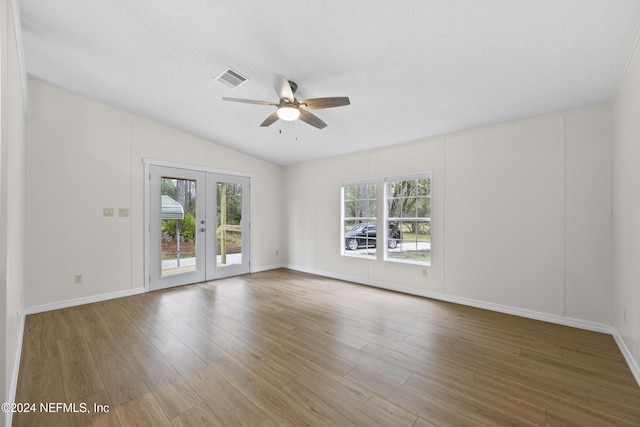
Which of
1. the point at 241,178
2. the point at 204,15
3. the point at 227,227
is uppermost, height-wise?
the point at 204,15

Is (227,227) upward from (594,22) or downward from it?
downward

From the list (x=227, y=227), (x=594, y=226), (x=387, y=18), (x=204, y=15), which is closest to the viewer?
(x=387, y=18)

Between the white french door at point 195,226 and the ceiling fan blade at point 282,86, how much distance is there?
3164 millimetres

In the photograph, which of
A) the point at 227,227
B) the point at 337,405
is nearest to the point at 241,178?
the point at 227,227

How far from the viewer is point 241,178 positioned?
5.79 m

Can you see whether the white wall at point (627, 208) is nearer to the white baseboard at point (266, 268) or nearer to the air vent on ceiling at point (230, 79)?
the air vent on ceiling at point (230, 79)

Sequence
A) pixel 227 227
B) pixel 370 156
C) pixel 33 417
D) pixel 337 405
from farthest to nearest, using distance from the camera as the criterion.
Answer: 1. pixel 227 227
2. pixel 370 156
3. pixel 337 405
4. pixel 33 417

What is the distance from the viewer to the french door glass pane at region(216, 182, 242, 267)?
5439 millimetres

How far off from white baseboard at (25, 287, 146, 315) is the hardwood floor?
147 mm

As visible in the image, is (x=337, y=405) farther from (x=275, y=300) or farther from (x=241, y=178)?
(x=241, y=178)

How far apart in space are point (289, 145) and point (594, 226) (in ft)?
14.8

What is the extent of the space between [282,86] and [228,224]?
373cm

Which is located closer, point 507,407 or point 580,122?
point 507,407

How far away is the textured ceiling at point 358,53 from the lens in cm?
201
